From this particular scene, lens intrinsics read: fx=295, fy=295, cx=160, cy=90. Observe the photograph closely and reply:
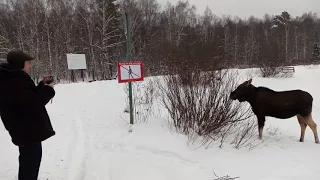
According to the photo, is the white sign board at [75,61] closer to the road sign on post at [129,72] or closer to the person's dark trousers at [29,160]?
the road sign on post at [129,72]

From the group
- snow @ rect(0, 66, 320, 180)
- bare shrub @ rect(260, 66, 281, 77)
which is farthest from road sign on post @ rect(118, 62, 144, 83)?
bare shrub @ rect(260, 66, 281, 77)

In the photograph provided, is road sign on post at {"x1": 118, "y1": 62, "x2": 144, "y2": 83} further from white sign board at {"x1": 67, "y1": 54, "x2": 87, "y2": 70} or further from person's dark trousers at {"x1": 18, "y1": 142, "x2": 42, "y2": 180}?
white sign board at {"x1": 67, "y1": 54, "x2": 87, "y2": 70}

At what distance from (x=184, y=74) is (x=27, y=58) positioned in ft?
13.2

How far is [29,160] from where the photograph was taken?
3.47 meters

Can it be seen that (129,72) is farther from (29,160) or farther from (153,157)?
(29,160)

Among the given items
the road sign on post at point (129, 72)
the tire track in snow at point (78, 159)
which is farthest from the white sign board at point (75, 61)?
the road sign on post at point (129, 72)

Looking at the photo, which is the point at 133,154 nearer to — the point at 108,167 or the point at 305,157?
the point at 108,167

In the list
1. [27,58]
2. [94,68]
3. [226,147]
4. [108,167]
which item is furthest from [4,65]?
[94,68]

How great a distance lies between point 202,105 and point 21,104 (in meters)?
4.04

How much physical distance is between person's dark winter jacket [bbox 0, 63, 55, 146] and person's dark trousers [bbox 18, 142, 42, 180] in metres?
0.10

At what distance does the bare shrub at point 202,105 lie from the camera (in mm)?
6402

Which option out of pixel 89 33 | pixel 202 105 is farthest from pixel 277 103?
pixel 89 33

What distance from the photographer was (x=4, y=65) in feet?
10.8

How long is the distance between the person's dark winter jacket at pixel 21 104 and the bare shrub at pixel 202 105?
3499 millimetres
